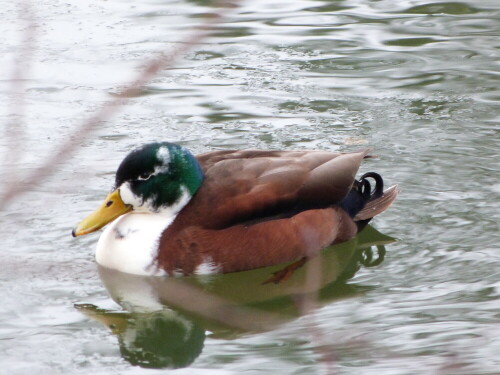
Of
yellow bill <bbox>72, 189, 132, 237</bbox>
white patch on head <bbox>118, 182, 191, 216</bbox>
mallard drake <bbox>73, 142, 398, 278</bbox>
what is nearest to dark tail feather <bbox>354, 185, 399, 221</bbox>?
mallard drake <bbox>73, 142, 398, 278</bbox>

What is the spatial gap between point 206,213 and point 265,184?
0.38m

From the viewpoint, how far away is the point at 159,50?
9859 mm

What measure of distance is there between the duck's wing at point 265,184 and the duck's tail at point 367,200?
17 centimetres

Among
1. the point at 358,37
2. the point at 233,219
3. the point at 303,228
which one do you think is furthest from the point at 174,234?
the point at 358,37

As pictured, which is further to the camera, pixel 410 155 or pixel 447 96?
pixel 447 96

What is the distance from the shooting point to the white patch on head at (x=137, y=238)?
600 centimetres

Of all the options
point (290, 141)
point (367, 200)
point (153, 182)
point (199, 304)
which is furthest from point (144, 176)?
point (290, 141)

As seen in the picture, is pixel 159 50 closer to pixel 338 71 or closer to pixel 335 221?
pixel 338 71

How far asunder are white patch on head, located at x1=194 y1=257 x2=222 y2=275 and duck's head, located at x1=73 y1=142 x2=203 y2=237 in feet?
1.15

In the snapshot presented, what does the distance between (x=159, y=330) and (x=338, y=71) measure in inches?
179

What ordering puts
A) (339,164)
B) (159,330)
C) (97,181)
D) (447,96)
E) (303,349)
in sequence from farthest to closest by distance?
(447,96) → (97,181) → (339,164) → (159,330) → (303,349)

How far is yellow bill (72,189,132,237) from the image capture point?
232 inches

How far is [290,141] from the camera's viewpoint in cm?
788

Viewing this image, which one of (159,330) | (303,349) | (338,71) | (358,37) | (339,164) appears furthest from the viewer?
(358,37)
